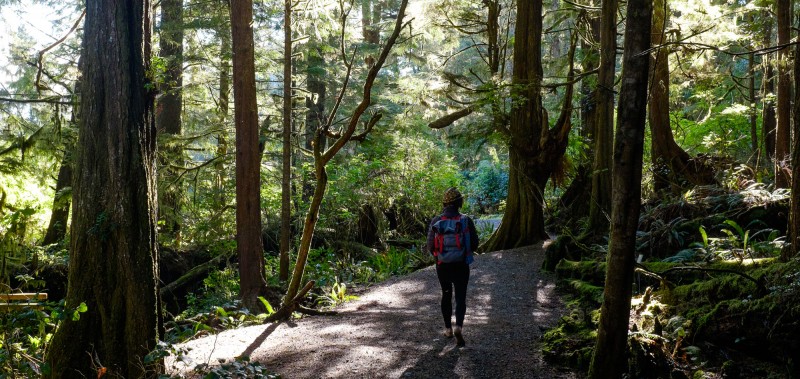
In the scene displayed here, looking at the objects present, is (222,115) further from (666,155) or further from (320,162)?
(666,155)

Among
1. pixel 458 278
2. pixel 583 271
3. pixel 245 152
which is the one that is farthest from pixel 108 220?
pixel 583 271

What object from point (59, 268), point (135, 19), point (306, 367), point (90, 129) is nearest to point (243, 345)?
point (306, 367)

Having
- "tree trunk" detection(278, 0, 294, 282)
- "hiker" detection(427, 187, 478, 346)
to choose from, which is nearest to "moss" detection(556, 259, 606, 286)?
"hiker" detection(427, 187, 478, 346)

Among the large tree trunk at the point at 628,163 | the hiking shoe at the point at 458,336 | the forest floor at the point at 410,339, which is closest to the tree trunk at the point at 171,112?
the forest floor at the point at 410,339

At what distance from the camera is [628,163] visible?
464 cm

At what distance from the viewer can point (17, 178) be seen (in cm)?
1127

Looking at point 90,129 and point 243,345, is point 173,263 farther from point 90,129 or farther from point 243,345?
point 90,129

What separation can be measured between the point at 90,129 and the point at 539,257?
9936 mm

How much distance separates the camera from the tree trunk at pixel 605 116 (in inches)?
451

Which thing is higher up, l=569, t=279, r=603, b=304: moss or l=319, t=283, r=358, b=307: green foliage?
l=569, t=279, r=603, b=304: moss

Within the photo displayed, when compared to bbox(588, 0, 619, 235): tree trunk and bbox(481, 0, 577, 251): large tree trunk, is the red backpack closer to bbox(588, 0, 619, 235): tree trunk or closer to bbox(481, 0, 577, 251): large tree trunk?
bbox(588, 0, 619, 235): tree trunk

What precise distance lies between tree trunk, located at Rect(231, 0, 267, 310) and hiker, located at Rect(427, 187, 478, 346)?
5.87 m

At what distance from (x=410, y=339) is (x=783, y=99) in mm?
8487

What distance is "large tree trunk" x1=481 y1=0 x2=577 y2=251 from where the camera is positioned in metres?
14.1
